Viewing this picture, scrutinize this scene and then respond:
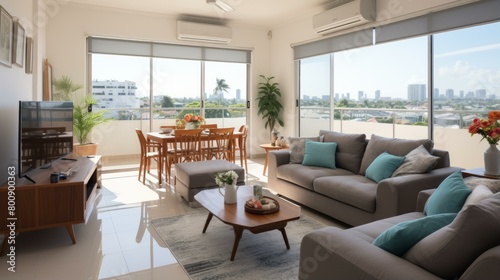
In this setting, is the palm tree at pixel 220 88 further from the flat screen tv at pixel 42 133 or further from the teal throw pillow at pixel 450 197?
the teal throw pillow at pixel 450 197

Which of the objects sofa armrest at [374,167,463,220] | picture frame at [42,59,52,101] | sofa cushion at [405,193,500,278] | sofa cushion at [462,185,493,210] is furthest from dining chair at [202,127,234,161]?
sofa cushion at [405,193,500,278]

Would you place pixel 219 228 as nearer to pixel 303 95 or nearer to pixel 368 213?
pixel 368 213

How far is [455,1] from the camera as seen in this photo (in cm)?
386

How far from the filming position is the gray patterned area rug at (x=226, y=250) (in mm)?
2420

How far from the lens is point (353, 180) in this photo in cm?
344

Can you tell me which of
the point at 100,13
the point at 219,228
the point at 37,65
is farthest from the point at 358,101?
the point at 37,65

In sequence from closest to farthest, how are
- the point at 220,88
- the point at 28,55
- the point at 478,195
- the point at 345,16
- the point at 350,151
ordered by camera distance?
the point at 478,195, the point at 350,151, the point at 28,55, the point at 345,16, the point at 220,88

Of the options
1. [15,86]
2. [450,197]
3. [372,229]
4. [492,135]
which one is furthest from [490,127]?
[15,86]

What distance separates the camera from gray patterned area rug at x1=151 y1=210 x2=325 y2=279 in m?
2.42

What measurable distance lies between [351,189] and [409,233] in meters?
1.64

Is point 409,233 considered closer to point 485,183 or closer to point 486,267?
point 486,267

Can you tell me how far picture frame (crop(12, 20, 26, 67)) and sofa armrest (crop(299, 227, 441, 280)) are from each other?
361cm

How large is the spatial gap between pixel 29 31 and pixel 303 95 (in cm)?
474

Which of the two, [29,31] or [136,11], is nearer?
[29,31]
